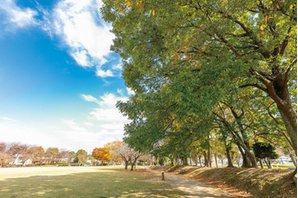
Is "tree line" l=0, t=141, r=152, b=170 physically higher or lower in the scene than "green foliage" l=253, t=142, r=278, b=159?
higher

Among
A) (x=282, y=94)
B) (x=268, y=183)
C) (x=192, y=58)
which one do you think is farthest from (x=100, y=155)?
(x=282, y=94)

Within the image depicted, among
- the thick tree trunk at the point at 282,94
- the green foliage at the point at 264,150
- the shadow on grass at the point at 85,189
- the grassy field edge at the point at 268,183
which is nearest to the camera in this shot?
the thick tree trunk at the point at 282,94

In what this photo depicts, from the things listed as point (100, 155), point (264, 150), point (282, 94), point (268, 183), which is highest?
point (100, 155)

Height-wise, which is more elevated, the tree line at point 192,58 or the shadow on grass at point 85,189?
the tree line at point 192,58

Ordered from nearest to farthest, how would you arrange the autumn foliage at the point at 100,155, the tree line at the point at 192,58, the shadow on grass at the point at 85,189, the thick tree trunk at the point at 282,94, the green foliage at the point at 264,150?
the tree line at the point at 192,58, the thick tree trunk at the point at 282,94, the shadow on grass at the point at 85,189, the green foliage at the point at 264,150, the autumn foliage at the point at 100,155

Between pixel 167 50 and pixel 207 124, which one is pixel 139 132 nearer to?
pixel 167 50

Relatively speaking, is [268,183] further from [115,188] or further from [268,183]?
[115,188]

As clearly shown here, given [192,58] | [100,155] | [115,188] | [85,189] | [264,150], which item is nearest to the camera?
[192,58]

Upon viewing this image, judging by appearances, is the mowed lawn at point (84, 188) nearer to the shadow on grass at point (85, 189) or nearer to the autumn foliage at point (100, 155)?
the shadow on grass at point (85, 189)

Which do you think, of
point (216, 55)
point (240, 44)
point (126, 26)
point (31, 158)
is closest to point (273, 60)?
point (240, 44)

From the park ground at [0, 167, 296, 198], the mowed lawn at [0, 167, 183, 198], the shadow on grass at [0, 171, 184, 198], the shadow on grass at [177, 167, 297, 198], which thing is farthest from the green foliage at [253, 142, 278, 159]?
the shadow on grass at [0, 171, 184, 198]

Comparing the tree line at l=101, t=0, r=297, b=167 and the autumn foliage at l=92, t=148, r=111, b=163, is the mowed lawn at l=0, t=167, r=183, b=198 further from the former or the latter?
the autumn foliage at l=92, t=148, r=111, b=163

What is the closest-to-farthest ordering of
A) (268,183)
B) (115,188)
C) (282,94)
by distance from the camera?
(282,94) → (268,183) → (115,188)

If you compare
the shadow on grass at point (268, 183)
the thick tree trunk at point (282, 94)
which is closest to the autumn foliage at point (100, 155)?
the shadow on grass at point (268, 183)
